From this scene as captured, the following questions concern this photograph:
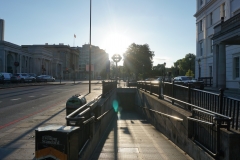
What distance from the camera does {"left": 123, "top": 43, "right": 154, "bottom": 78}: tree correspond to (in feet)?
252

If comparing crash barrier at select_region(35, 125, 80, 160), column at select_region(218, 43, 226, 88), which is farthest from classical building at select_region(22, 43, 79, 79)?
crash barrier at select_region(35, 125, 80, 160)

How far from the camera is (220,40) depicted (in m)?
25.3

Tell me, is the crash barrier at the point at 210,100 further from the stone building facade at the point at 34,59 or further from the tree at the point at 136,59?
the tree at the point at 136,59

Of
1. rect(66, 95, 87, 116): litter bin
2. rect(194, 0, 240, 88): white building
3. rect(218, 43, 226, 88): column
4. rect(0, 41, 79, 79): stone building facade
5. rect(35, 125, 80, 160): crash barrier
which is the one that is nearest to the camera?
rect(35, 125, 80, 160): crash barrier

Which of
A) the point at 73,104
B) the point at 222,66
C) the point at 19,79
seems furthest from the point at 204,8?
the point at 73,104

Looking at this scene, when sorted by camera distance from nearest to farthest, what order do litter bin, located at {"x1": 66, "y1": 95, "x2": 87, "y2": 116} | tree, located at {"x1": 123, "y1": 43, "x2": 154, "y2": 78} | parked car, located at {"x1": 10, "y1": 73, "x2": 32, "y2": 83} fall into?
litter bin, located at {"x1": 66, "y1": 95, "x2": 87, "y2": 116}
parked car, located at {"x1": 10, "y1": 73, "x2": 32, "y2": 83}
tree, located at {"x1": 123, "y1": 43, "x2": 154, "y2": 78}

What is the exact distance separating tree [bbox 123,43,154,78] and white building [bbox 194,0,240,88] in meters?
31.6

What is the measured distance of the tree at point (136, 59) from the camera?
7675 cm

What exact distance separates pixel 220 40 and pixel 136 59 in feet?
171

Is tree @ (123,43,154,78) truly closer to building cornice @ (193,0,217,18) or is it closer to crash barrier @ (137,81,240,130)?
building cornice @ (193,0,217,18)

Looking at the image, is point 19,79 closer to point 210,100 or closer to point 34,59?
point 34,59

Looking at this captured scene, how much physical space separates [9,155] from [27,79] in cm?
4614

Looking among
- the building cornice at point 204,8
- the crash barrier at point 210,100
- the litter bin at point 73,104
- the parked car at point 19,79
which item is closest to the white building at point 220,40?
the building cornice at point 204,8

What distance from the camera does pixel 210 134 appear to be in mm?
6156
